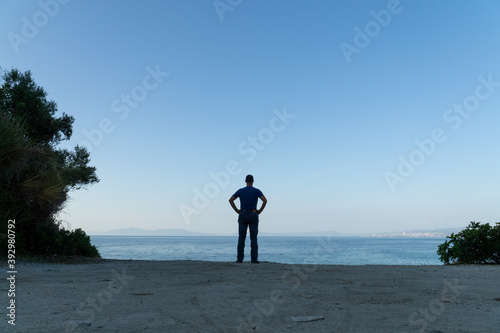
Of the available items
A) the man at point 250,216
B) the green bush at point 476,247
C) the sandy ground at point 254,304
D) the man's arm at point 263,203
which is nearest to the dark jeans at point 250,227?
the man at point 250,216

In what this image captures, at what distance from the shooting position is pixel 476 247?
10.8 m

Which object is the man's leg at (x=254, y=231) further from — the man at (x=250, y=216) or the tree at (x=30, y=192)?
the tree at (x=30, y=192)

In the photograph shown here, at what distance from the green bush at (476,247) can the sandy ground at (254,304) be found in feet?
15.8

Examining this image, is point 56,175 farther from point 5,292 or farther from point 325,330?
point 325,330

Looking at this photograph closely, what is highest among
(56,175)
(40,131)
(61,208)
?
(40,131)

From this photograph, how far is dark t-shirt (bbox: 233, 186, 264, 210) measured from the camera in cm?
997

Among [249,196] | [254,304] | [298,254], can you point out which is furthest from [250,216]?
[298,254]

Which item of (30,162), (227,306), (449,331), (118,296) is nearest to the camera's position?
(449,331)

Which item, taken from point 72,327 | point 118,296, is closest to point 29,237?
point 118,296

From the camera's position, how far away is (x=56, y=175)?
1195 cm

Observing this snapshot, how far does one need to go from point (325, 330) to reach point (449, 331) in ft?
3.24

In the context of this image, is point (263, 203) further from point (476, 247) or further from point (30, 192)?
point (30, 192)

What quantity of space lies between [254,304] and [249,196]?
19.3ft

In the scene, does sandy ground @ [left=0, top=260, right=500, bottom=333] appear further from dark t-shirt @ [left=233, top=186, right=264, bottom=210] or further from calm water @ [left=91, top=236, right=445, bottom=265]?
calm water @ [left=91, top=236, right=445, bottom=265]
